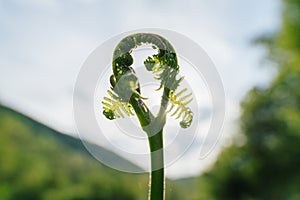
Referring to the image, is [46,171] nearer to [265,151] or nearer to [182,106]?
[265,151]

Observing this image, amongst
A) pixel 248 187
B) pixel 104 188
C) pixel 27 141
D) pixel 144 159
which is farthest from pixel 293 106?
pixel 144 159

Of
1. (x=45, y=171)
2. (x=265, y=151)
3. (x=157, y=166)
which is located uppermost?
(x=265, y=151)

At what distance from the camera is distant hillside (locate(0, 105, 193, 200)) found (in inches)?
1037

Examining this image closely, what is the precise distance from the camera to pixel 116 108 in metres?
0.36

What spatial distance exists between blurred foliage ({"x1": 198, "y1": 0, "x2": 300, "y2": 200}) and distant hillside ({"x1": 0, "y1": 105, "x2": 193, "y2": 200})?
3.74 meters

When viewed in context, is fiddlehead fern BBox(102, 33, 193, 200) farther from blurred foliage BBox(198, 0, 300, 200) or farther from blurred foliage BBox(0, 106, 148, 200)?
blurred foliage BBox(198, 0, 300, 200)

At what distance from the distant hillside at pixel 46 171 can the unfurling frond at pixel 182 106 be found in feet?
75.9

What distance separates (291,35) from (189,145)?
20808mm

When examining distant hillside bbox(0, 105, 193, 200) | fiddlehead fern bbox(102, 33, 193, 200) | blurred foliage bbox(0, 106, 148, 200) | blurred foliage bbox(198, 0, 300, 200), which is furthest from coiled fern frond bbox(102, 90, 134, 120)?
distant hillside bbox(0, 105, 193, 200)

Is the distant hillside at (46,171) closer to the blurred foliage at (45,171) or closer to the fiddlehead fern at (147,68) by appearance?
the blurred foliage at (45,171)

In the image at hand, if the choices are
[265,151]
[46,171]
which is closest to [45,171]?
[46,171]

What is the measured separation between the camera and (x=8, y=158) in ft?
89.1

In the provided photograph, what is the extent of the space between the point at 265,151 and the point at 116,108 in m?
26.4

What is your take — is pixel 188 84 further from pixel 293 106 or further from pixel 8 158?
pixel 8 158
